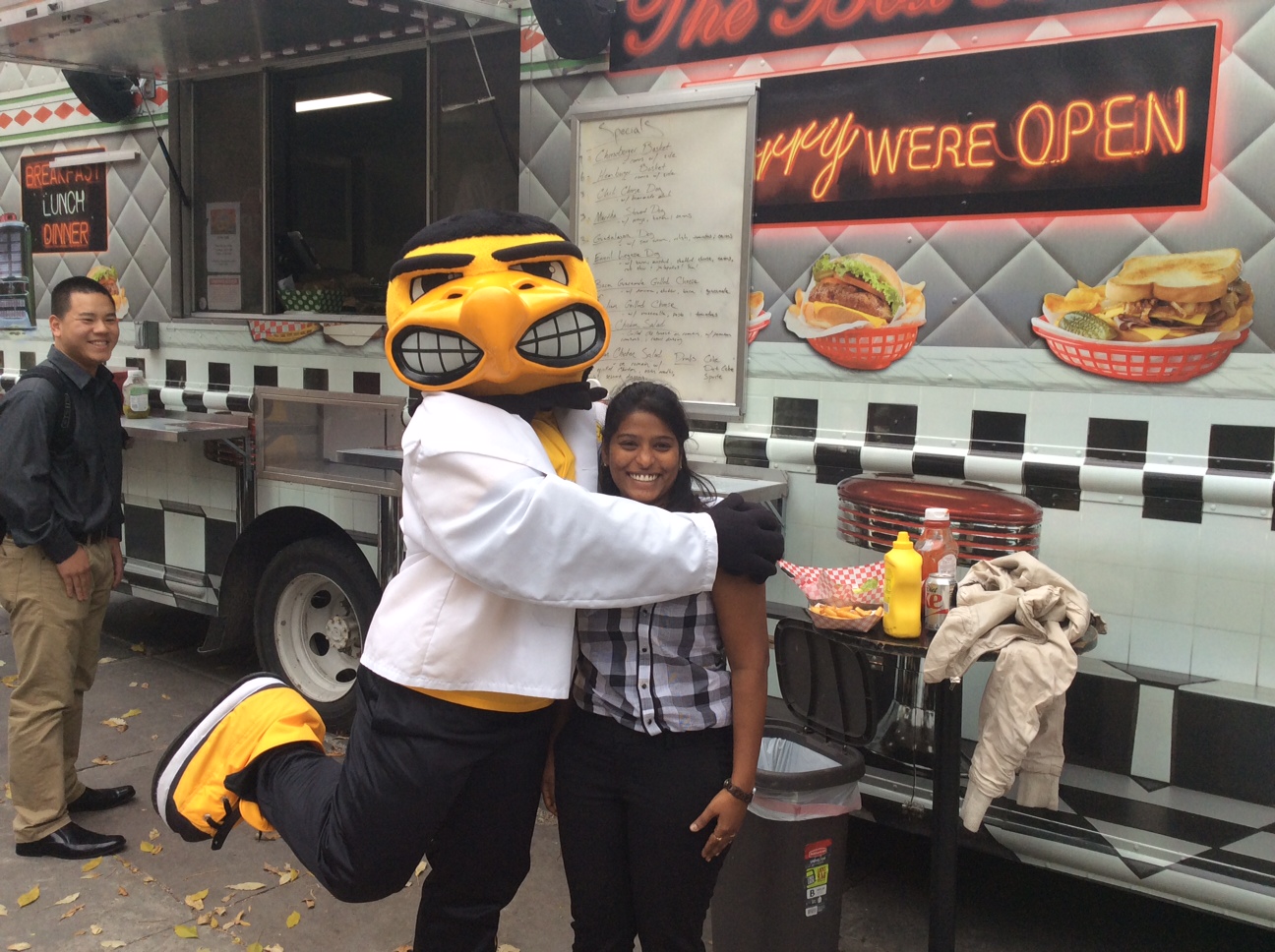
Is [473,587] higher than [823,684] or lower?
higher

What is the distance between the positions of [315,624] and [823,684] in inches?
106

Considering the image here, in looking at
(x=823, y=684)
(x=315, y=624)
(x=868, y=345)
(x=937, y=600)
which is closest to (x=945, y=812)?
(x=937, y=600)

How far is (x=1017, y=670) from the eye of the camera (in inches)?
103

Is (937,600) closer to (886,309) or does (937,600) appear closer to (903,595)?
(903,595)

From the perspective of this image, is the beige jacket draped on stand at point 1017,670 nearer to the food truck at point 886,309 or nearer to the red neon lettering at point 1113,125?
the food truck at point 886,309

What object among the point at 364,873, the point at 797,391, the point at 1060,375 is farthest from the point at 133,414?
the point at 1060,375

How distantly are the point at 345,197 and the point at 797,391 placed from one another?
312cm

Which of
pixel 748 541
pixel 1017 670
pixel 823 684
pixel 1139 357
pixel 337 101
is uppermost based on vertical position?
pixel 337 101

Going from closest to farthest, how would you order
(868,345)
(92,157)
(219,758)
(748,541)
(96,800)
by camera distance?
(748,541) < (219,758) < (868,345) < (96,800) < (92,157)

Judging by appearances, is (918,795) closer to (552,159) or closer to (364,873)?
(364,873)

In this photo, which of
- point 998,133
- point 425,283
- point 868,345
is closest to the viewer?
point 425,283

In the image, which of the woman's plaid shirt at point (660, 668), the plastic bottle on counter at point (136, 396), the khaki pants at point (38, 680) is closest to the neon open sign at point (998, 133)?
the woman's plaid shirt at point (660, 668)

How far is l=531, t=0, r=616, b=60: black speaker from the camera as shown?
3.76 meters

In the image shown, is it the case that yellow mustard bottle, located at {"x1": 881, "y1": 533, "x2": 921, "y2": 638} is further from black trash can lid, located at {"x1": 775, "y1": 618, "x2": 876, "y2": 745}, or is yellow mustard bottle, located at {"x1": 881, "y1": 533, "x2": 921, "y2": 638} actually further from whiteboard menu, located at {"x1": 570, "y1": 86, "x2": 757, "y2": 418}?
whiteboard menu, located at {"x1": 570, "y1": 86, "x2": 757, "y2": 418}
